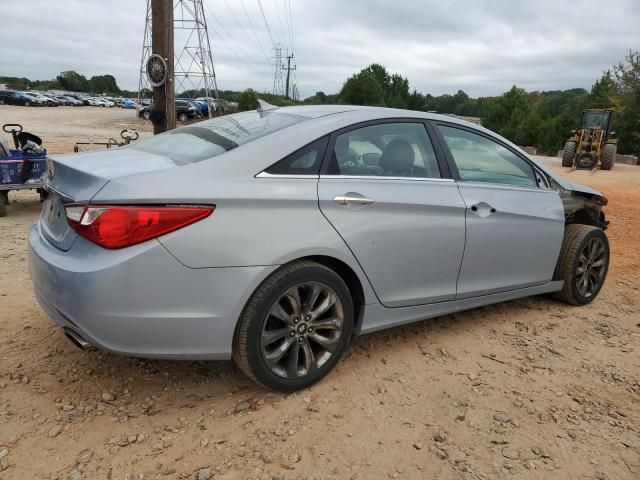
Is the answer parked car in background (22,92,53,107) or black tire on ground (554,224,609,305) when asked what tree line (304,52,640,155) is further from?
parked car in background (22,92,53,107)

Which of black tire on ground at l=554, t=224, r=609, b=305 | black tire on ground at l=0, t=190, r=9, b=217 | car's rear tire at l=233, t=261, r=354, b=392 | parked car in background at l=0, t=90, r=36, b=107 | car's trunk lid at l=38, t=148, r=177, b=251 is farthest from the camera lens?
parked car in background at l=0, t=90, r=36, b=107

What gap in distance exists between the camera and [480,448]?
2.46 meters

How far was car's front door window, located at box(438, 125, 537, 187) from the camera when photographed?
3.47 m

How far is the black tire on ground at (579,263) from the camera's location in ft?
13.5

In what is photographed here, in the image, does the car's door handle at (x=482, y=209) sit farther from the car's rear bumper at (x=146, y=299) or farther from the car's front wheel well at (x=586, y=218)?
the car's rear bumper at (x=146, y=299)

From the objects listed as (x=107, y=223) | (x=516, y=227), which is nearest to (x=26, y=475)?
(x=107, y=223)

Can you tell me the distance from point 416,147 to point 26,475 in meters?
2.64

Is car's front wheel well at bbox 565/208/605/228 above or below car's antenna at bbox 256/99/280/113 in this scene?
below

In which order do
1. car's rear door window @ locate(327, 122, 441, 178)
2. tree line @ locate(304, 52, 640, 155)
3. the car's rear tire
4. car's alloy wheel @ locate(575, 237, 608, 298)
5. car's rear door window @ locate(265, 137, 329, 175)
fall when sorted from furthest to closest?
tree line @ locate(304, 52, 640, 155) → car's alloy wheel @ locate(575, 237, 608, 298) → car's rear door window @ locate(327, 122, 441, 178) → car's rear door window @ locate(265, 137, 329, 175) → the car's rear tire

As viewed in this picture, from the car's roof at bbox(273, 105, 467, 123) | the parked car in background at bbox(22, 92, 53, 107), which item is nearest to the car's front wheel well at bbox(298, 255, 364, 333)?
the car's roof at bbox(273, 105, 467, 123)

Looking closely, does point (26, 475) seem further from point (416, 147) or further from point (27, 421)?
point (416, 147)

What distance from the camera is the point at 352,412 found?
8.79ft

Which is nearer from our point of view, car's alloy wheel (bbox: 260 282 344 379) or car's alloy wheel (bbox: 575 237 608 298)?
car's alloy wheel (bbox: 260 282 344 379)

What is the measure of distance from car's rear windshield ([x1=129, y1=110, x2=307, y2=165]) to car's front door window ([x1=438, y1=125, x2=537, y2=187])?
110 centimetres
